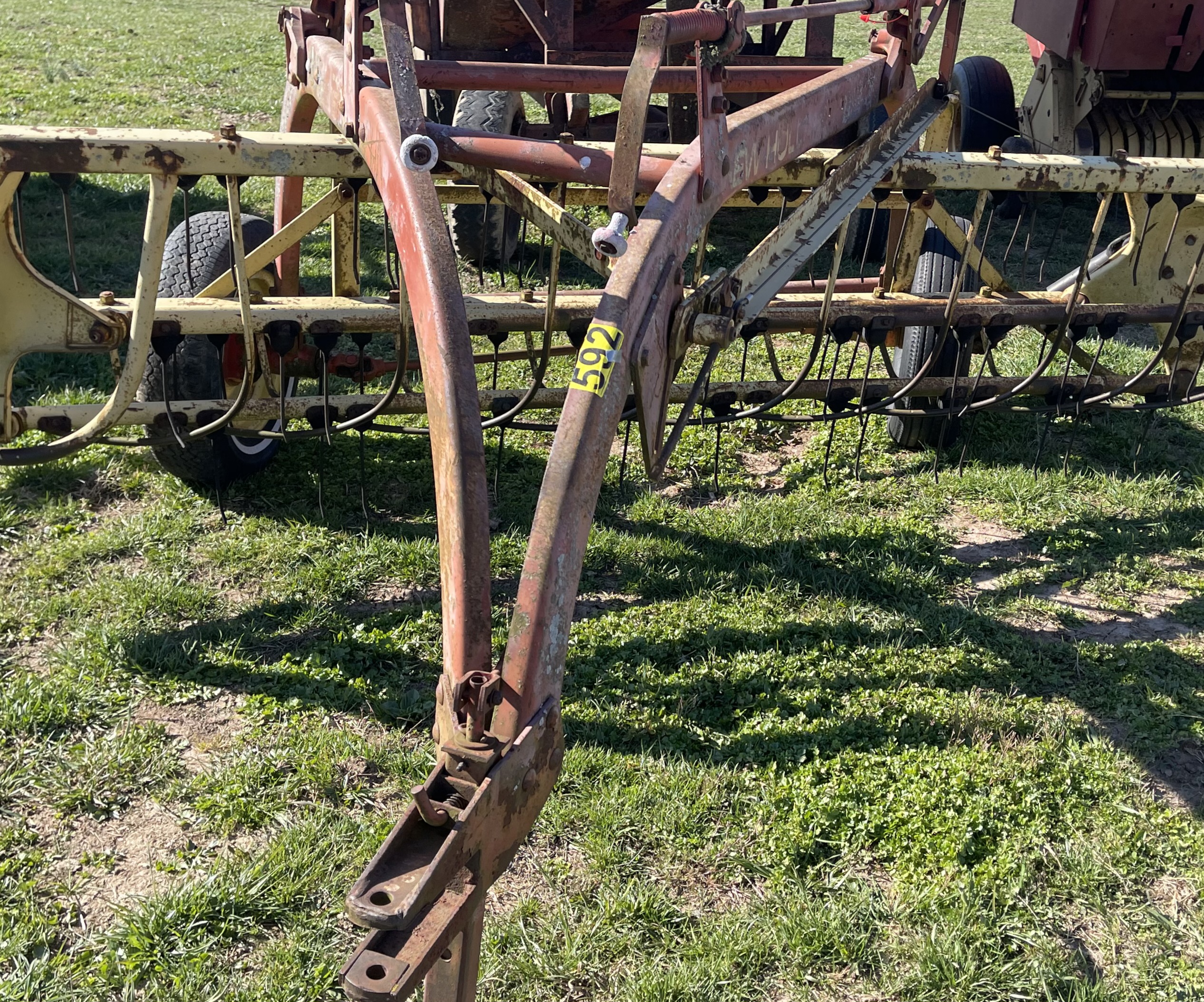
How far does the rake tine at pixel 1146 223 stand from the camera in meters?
4.14

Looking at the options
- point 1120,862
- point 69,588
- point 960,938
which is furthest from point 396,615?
point 1120,862

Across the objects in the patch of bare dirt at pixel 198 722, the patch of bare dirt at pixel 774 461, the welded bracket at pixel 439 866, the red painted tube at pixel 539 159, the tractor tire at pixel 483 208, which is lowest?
the patch of bare dirt at pixel 198 722

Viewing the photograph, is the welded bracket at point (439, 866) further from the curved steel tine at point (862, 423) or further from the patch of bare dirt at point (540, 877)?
the curved steel tine at point (862, 423)

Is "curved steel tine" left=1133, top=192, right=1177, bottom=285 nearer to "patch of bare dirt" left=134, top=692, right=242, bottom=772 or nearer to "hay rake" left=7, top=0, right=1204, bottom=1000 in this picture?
"hay rake" left=7, top=0, right=1204, bottom=1000

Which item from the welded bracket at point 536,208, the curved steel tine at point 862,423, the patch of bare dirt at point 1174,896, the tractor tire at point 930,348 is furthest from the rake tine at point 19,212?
the patch of bare dirt at point 1174,896

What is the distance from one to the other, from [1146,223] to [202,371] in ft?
11.4

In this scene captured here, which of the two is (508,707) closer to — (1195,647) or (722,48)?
(722,48)

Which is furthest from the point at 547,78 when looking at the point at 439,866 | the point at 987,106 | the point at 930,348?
the point at 987,106

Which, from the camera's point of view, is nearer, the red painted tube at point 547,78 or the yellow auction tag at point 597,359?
the yellow auction tag at point 597,359

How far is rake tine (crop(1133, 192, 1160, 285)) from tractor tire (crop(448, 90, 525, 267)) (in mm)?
2943

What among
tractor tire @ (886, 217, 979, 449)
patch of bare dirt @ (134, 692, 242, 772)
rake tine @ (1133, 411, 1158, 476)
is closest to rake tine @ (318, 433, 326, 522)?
patch of bare dirt @ (134, 692, 242, 772)

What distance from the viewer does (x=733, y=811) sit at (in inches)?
116

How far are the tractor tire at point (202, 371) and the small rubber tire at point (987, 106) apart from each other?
501cm

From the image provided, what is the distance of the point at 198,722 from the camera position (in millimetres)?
3180
